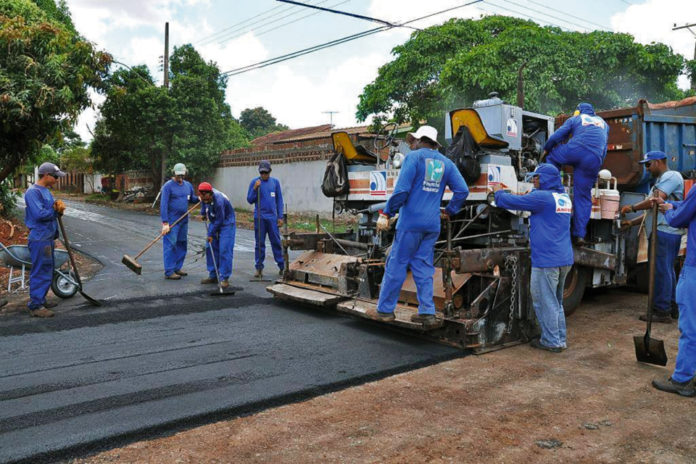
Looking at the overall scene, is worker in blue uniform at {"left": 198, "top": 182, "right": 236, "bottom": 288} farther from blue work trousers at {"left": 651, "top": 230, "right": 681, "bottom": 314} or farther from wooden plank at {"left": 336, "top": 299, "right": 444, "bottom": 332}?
blue work trousers at {"left": 651, "top": 230, "right": 681, "bottom": 314}

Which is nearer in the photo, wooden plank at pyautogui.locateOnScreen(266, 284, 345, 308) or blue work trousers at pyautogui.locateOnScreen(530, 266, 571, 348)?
blue work trousers at pyautogui.locateOnScreen(530, 266, 571, 348)

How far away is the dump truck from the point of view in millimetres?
5020

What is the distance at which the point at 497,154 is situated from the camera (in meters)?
5.69

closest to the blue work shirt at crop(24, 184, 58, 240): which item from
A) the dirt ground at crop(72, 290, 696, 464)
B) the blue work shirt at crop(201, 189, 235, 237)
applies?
the blue work shirt at crop(201, 189, 235, 237)

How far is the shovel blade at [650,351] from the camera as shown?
457 centimetres

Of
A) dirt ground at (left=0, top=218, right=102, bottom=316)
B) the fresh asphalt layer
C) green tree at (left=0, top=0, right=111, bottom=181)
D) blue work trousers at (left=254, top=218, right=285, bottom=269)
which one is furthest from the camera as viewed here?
green tree at (left=0, top=0, right=111, bottom=181)

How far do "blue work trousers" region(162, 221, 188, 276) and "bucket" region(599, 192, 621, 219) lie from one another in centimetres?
565

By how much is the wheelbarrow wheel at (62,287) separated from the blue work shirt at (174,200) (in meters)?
1.87

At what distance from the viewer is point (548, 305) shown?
498cm

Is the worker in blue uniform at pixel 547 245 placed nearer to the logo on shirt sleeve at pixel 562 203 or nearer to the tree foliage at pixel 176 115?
the logo on shirt sleeve at pixel 562 203

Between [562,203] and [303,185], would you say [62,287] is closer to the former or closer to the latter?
[562,203]

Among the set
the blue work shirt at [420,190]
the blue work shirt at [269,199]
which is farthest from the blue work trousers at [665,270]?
the blue work shirt at [269,199]

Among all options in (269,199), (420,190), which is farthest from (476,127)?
(269,199)

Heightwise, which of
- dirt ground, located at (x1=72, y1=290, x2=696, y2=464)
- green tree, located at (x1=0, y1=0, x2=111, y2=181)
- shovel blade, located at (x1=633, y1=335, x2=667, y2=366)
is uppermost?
green tree, located at (x1=0, y1=0, x2=111, y2=181)
